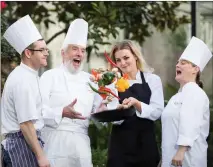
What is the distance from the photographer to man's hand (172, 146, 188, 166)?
5.05 metres

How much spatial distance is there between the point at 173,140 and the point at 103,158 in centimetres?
172

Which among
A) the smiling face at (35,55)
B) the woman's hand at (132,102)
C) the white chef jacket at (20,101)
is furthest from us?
the woman's hand at (132,102)

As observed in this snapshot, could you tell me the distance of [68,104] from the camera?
523 cm

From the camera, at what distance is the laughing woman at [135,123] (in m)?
5.45

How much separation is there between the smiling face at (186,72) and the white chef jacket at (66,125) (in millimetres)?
633

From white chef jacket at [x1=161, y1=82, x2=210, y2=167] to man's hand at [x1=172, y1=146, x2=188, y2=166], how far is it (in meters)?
0.04

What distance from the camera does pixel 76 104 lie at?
17.4ft

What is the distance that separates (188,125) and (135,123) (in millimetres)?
534

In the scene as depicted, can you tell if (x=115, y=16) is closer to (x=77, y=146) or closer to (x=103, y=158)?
(x=103, y=158)

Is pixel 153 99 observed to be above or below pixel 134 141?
above

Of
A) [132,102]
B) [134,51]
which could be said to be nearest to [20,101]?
[132,102]

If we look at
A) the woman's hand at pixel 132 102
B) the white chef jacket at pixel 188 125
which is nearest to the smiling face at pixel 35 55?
the woman's hand at pixel 132 102

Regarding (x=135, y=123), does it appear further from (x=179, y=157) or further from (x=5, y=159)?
(x=5, y=159)

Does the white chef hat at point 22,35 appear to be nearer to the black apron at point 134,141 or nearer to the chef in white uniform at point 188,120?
the black apron at point 134,141
